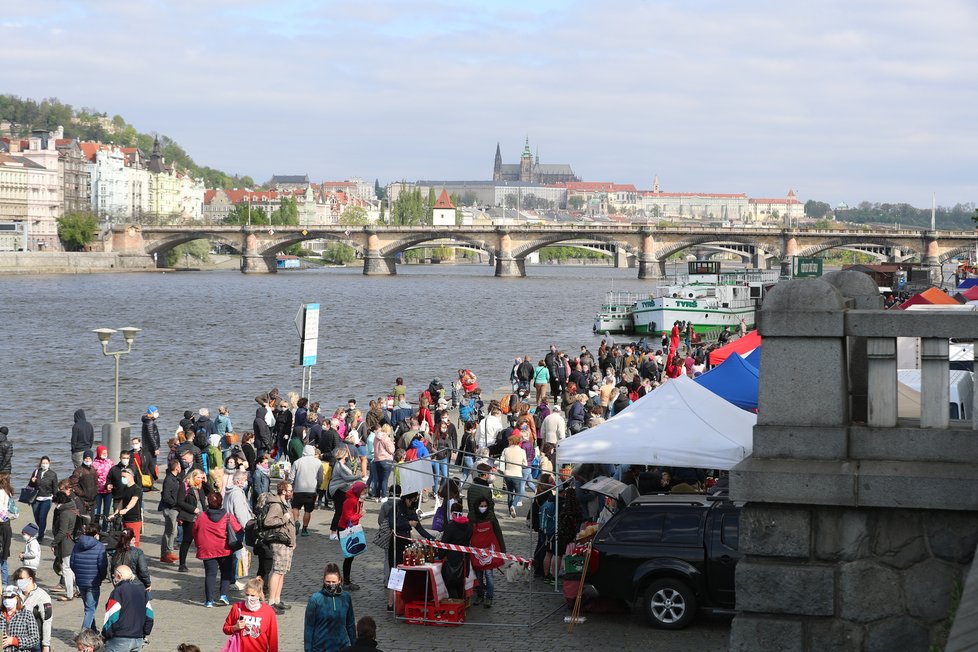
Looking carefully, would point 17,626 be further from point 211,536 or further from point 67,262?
point 67,262

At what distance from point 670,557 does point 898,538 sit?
14.6ft

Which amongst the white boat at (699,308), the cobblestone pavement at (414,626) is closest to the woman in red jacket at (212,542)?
the cobblestone pavement at (414,626)

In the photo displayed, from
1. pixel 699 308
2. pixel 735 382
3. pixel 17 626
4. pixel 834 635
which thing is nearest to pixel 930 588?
pixel 834 635

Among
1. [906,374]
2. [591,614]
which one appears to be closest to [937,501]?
[906,374]

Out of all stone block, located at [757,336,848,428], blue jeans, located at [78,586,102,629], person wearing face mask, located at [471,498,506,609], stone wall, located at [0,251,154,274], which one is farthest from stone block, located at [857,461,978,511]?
stone wall, located at [0,251,154,274]

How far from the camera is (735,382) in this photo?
47.2 feet

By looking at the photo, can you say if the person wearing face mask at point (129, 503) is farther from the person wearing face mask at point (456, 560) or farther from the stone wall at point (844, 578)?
the stone wall at point (844, 578)

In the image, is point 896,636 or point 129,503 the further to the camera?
point 129,503

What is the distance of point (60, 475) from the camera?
2267 centimetres

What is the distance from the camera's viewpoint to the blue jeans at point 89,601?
10883mm

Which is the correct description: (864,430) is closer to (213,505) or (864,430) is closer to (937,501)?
(937,501)

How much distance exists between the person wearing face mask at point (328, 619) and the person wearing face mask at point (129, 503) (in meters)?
4.88

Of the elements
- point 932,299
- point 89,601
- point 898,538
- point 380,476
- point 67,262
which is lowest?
point 89,601

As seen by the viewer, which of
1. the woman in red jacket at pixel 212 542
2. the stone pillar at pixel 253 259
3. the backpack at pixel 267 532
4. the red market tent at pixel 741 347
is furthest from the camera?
the stone pillar at pixel 253 259
